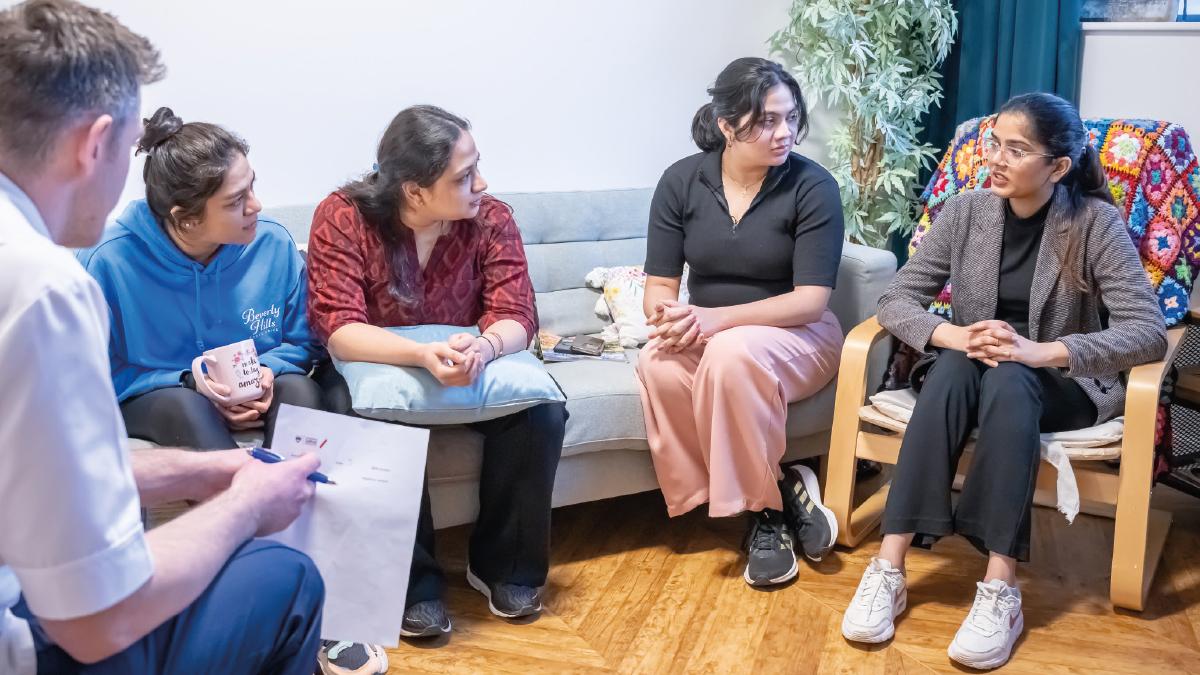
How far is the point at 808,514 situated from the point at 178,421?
135 centimetres

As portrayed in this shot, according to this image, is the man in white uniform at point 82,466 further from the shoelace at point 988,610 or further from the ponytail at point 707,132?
the ponytail at point 707,132

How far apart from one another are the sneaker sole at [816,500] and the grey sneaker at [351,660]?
0.98 m

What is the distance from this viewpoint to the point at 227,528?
47.4 inches

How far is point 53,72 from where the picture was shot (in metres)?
1.04

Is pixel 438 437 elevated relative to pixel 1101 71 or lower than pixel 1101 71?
lower

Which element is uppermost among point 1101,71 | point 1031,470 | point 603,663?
point 1101,71

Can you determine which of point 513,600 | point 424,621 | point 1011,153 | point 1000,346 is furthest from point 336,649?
point 1011,153

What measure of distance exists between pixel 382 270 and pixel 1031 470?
4.48 ft

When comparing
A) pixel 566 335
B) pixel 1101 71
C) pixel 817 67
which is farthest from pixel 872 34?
pixel 566 335

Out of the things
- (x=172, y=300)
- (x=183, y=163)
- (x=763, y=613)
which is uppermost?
(x=183, y=163)

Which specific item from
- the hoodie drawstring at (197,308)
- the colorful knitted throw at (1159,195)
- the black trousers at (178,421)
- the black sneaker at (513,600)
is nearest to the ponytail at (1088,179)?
the colorful knitted throw at (1159,195)

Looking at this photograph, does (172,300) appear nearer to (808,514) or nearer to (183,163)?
(183,163)

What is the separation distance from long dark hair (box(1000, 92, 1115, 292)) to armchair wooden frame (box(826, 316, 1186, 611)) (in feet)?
0.92

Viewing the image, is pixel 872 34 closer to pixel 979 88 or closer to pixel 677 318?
pixel 979 88
